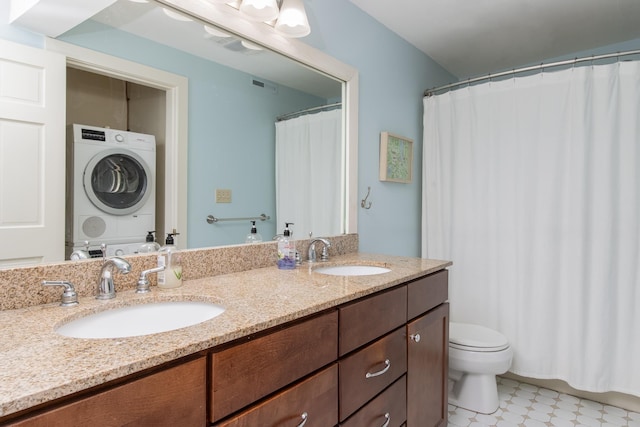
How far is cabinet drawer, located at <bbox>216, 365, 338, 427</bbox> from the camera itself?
2.80 ft

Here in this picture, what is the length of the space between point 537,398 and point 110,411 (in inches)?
92.8

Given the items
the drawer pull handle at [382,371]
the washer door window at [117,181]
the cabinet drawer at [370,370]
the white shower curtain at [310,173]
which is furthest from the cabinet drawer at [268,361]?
the white shower curtain at [310,173]

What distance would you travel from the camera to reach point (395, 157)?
242cm

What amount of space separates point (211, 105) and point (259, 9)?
1.39 ft

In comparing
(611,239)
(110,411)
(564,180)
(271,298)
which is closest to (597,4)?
(564,180)

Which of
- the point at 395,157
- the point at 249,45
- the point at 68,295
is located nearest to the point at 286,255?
the point at 68,295

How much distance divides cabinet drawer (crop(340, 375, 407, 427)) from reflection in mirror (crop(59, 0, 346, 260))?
0.76 metres

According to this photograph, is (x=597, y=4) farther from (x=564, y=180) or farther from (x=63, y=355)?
(x=63, y=355)

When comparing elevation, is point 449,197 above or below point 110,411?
above

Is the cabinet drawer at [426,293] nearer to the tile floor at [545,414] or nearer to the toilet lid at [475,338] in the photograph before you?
the toilet lid at [475,338]

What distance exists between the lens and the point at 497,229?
7.75ft

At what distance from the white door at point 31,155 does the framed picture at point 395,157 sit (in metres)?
1.65

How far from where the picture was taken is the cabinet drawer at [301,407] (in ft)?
2.80

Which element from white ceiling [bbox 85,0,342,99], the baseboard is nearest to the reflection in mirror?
white ceiling [bbox 85,0,342,99]
